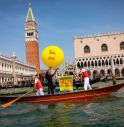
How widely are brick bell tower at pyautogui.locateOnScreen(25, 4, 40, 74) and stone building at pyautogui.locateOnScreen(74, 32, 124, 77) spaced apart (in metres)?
27.5

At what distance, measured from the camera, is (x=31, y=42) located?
298ft

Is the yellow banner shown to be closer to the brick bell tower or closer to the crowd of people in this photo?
the crowd of people

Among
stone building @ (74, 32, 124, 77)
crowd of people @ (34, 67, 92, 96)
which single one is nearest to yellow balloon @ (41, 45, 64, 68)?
crowd of people @ (34, 67, 92, 96)

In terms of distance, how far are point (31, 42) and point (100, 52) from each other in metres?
34.5

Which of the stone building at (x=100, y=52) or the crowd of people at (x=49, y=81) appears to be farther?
the stone building at (x=100, y=52)

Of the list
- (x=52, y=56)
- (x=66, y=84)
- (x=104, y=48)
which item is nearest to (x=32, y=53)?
(x=104, y=48)

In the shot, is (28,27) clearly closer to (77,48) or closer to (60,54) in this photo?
(77,48)

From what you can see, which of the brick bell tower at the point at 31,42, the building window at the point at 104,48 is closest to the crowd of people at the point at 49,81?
the building window at the point at 104,48

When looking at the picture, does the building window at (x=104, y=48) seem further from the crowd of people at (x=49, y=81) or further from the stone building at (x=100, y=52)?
the crowd of people at (x=49, y=81)

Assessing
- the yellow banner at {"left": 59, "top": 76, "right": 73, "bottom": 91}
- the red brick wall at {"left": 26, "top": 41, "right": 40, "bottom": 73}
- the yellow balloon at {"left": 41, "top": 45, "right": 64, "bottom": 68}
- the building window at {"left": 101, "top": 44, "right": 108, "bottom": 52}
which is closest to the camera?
the yellow balloon at {"left": 41, "top": 45, "right": 64, "bottom": 68}

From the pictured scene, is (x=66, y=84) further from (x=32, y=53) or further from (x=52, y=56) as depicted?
(x=32, y=53)

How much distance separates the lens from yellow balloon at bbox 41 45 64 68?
506 inches

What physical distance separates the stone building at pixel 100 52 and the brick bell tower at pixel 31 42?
1081 inches

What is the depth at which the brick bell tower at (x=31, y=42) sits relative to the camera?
88625 mm
